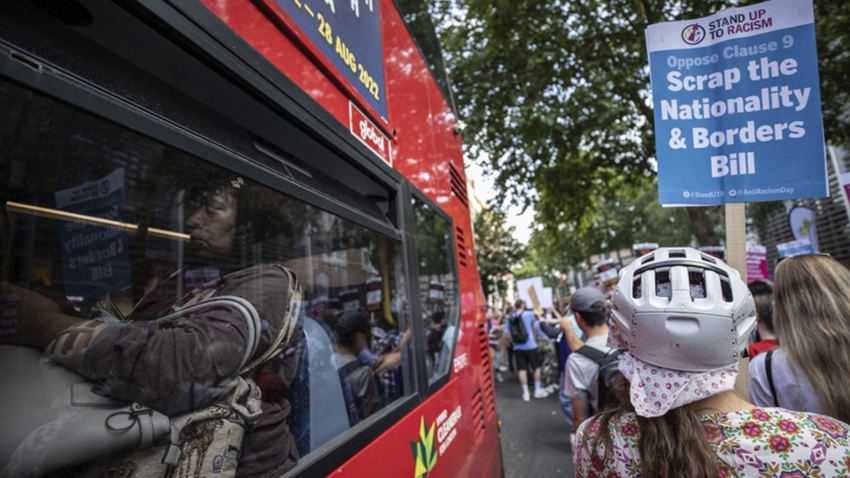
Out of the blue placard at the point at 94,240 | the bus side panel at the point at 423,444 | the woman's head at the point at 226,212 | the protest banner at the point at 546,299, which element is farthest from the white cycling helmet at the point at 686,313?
the protest banner at the point at 546,299

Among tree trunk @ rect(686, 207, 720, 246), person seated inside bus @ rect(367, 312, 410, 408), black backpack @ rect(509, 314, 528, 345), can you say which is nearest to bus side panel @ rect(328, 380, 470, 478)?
person seated inside bus @ rect(367, 312, 410, 408)

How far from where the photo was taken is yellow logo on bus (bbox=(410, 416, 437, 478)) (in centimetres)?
213

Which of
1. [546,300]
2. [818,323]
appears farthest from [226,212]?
[546,300]

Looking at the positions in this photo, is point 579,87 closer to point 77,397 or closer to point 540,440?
point 540,440

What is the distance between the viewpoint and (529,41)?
10.3 meters

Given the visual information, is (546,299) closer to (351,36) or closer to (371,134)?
(371,134)

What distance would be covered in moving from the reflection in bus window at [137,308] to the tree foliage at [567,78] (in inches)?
322

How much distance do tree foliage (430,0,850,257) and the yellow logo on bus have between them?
7.48 metres

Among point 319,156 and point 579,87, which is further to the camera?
point 579,87

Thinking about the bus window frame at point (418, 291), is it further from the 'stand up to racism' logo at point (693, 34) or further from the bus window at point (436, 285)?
the 'stand up to racism' logo at point (693, 34)

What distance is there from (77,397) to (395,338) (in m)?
1.55

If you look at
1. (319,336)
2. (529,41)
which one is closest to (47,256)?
(319,336)

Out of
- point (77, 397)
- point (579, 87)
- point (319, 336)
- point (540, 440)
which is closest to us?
point (77, 397)

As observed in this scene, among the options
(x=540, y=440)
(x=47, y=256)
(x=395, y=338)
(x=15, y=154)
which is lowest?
(x=540, y=440)
